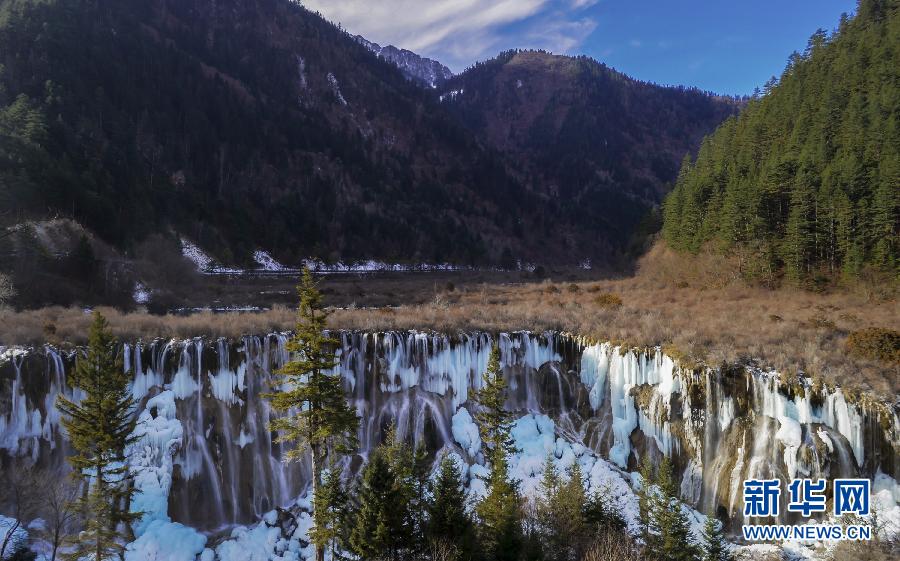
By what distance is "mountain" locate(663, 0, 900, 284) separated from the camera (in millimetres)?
38031

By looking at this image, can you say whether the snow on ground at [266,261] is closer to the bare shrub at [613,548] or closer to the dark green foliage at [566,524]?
the dark green foliage at [566,524]

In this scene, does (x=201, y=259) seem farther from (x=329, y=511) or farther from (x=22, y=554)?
(x=329, y=511)

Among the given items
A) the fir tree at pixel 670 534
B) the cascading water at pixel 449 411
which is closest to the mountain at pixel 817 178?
the cascading water at pixel 449 411

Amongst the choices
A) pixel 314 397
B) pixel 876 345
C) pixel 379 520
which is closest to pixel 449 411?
pixel 379 520

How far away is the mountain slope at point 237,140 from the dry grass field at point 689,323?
2836 cm

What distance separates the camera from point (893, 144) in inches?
Result: 1553

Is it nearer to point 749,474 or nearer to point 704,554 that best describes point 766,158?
point 749,474

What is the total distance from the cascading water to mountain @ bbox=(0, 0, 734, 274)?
2776cm

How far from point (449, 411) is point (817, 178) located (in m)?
36.7

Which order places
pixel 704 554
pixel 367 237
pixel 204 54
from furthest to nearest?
pixel 204 54, pixel 367 237, pixel 704 554

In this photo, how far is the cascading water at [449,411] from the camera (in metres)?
21.8

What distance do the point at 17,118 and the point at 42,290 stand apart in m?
33.5

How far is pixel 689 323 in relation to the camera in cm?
3275

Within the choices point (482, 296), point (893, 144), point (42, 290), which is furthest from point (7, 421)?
point (893, 144)
